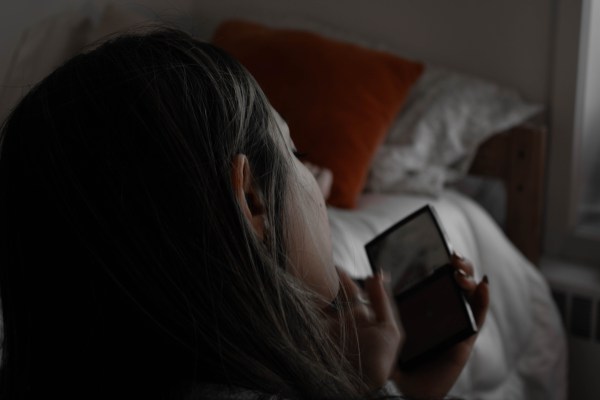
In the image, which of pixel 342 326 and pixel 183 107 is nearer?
pixel 183 107

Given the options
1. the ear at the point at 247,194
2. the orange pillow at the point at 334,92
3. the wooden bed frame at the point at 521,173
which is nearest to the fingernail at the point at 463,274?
the ear at the point at 247,194

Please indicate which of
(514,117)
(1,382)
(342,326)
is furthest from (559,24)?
(1,382)

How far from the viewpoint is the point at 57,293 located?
0.65 meters

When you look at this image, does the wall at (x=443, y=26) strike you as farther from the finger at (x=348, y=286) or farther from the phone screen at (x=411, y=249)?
the finger at (x=348, y=286)

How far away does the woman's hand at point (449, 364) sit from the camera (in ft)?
3.18

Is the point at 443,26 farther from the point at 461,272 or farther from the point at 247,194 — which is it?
the point at 247,194

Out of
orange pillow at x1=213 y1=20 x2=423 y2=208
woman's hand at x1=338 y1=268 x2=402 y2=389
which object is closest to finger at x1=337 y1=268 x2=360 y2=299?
woman's hand at x1=338 y1=268 x2=402 y2=389

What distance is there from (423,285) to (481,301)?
0.09m

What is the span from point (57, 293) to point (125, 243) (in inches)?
3.1

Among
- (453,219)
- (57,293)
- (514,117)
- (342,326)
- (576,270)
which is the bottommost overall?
(576,270)

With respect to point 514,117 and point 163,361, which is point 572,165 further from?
point 163,361

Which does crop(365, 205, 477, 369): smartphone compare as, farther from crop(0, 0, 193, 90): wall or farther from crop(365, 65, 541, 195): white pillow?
crop(0, 0, 193, 90): wall

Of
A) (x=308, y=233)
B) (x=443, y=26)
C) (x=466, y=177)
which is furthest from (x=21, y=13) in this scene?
(x=308, y=233)

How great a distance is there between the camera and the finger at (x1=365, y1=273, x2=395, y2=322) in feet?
3.04
